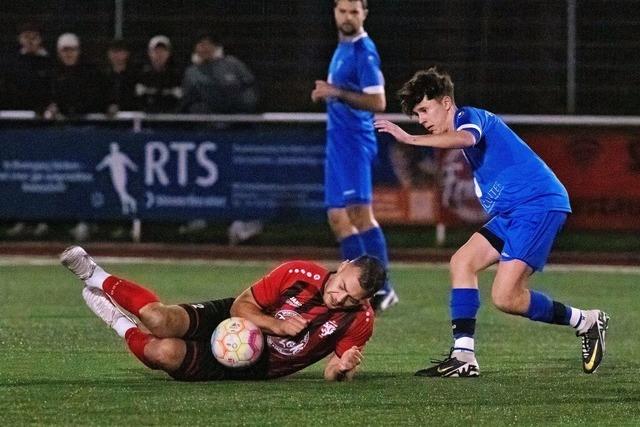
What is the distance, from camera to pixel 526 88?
59.9 ft

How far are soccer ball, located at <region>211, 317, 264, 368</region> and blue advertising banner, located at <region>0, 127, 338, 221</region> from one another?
8.92 metres

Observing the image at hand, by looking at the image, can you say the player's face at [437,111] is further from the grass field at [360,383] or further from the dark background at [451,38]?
the dark background at [451,38]

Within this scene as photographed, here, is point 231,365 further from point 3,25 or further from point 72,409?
point 3,25

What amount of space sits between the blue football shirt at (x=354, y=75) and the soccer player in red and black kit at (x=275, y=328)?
13.0 feet

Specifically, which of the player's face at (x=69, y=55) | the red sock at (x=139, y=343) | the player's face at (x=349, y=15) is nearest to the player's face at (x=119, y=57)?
the player's face at (x=69, y=55)

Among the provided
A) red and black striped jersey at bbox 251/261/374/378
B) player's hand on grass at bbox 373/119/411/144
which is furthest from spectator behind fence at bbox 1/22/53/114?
player's hand on grass at bbox 373/119/411/144

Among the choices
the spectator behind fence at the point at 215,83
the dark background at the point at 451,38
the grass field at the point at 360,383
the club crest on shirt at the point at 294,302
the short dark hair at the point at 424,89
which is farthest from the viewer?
the dark background at the point at 451,38

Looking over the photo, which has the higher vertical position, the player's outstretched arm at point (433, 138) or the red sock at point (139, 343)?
the player's outstretched arm at point (433, 138)

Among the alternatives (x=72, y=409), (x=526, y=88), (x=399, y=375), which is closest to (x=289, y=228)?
(x=526, y=88)

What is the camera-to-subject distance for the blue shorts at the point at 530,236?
8875 mm

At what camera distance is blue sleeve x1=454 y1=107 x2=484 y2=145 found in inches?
341

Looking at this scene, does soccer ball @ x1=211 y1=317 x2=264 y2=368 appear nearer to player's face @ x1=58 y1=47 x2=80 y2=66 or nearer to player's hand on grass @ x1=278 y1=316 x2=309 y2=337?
player's hand on grass @ x1=278 y1=316 x2=309 y2=337

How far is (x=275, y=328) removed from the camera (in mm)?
8258

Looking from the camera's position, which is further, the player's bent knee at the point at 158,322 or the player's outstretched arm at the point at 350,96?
the player's outstretched arm at the point at 350,96
